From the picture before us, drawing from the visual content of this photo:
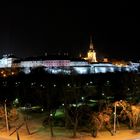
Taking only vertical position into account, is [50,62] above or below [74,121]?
above

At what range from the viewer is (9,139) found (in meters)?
19.7

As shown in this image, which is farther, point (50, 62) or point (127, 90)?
point (50, 62)

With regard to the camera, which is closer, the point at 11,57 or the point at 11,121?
the point at 11,121

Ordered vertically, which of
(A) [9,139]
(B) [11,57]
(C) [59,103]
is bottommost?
(A) [9,139]

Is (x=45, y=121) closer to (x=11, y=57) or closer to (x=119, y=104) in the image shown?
(x=119, y=104)

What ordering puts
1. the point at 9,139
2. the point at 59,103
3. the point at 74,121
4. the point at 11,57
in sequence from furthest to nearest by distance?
the point at 11,57
the point at 59,103
the point at 74,121
the point at 9,139

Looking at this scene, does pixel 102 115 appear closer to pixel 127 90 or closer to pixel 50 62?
pixel 127 90

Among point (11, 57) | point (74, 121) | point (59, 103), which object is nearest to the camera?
point (74, 121)

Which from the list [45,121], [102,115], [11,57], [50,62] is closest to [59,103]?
[45,121]

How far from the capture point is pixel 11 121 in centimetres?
2422

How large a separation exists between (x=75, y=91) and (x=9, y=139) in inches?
178

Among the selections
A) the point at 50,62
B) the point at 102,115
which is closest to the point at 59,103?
the point at 102,115

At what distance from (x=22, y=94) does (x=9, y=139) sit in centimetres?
1112

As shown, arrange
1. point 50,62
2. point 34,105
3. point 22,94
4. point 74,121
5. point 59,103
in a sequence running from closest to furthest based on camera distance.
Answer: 1. point 74,121
2. point 59,103
3. point 34,105
4. point 22,94
5. point 50,62
